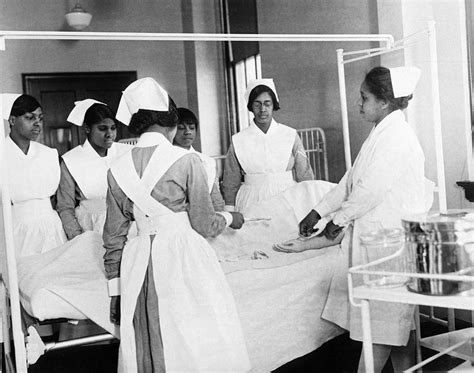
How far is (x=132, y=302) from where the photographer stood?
5.46ft

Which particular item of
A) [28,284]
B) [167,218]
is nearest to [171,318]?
[167,218]

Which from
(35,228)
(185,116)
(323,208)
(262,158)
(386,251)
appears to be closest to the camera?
(386,251)

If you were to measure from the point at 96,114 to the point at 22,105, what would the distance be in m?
0.33

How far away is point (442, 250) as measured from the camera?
119cm

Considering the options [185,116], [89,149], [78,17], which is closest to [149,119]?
[89,149]

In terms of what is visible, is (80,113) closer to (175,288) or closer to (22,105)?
(22,105)

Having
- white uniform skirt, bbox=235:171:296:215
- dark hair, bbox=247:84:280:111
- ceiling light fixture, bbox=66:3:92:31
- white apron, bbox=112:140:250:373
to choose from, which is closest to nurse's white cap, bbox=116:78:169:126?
white apron, bbox=112:140:250:373

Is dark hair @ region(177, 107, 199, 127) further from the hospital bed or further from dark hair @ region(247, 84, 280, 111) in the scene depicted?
the hospital bed

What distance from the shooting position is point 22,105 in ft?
7.34

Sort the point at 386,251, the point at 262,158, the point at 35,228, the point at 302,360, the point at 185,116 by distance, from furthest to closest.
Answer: the point at 185,116, the point at 262,158, the point at 35,228, the point at 302,360, the point at 386,251

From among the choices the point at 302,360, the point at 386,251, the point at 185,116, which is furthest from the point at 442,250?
the point at 185,116

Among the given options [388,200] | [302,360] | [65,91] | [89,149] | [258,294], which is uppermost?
[65,91]

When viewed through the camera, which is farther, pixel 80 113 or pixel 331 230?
pixel 80 113

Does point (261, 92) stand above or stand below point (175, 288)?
above
